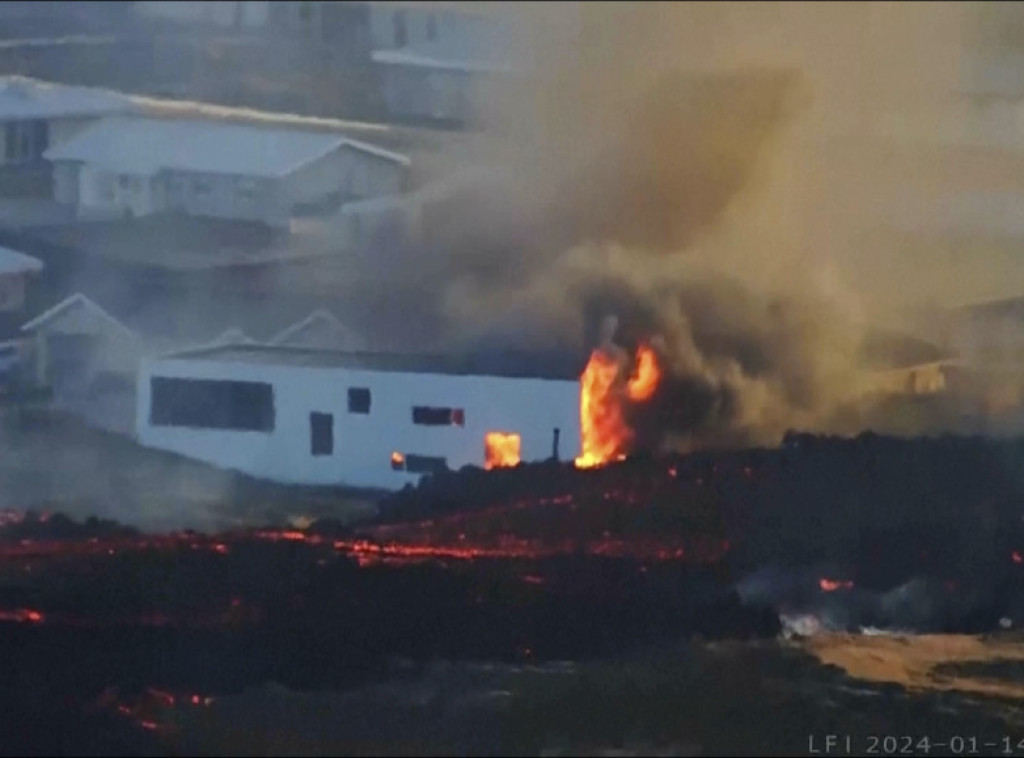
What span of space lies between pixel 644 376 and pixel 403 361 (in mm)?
320

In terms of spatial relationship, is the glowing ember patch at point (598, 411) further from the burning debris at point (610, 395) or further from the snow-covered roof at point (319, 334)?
the snow-covered roof at point (319, 334)

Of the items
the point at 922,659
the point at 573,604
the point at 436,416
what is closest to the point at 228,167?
the point at 436,416

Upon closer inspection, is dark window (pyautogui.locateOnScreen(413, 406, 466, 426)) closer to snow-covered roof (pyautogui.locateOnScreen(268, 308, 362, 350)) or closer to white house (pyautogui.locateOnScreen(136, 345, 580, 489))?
white house (pyautogui.locateOnScreen(136, 345, 580, 489))

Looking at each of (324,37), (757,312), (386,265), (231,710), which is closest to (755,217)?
(757,312)

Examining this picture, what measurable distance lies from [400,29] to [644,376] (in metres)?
0.56

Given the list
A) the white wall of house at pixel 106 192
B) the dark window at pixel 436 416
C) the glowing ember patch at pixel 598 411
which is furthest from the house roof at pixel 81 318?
the glowing ember patch at pixel 598 411

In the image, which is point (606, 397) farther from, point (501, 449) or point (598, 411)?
point (501, 449)

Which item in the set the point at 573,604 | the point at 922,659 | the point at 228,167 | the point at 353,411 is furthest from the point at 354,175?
the point at 922,659

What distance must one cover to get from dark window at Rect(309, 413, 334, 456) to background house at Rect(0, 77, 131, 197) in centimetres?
48

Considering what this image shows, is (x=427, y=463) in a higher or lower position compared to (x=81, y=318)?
lower

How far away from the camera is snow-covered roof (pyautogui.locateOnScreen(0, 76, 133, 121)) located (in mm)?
1714

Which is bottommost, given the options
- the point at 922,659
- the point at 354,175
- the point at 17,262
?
the point at 922,659

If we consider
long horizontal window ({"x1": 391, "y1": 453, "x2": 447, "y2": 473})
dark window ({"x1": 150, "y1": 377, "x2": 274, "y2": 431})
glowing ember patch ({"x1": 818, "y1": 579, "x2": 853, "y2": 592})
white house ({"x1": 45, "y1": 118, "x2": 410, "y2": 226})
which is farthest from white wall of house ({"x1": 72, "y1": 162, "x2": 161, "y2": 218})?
glowing ember patch ({"x1": 818, "y1": 579, "x2": 853, "y2": 592})

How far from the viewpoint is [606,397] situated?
1706 millimetres
